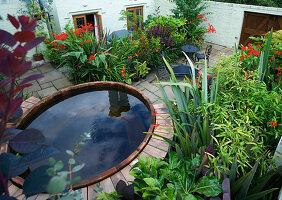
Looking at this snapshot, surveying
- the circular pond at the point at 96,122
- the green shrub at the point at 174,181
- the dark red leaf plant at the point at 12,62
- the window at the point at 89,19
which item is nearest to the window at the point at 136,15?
the window at the point at 89,19

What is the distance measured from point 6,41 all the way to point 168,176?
143 centimetres

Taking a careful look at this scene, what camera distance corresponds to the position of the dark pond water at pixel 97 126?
2.24 m

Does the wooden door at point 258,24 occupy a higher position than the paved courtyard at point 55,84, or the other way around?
the wooden door at point 258,24

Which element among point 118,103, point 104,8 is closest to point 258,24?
point 104,8

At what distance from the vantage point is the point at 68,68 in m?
4.15

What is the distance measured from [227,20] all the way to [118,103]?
Answer: 6.06 m

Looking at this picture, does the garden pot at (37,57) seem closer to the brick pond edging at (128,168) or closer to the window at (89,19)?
the window at (89,19)

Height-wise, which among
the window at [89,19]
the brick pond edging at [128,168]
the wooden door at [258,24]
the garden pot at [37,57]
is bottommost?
the brick pond edging at [128,168]

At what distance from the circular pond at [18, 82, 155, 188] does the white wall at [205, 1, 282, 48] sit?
577 centimetres

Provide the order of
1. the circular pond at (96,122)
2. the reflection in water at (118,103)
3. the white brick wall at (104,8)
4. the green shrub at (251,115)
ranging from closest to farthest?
the green shrub at (251,115) < the circular pond at (96,122) < the reflection in water at (118,103) < the white brick wall at (104,8)

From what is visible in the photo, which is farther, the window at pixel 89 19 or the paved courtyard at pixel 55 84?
the window at pixel 89 19

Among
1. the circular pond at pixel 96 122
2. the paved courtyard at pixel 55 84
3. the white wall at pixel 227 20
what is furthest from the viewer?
the white wall at pixel 227 20

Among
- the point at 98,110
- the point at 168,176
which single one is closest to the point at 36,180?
the point at 168,176

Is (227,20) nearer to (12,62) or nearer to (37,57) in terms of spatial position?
(37,57)
